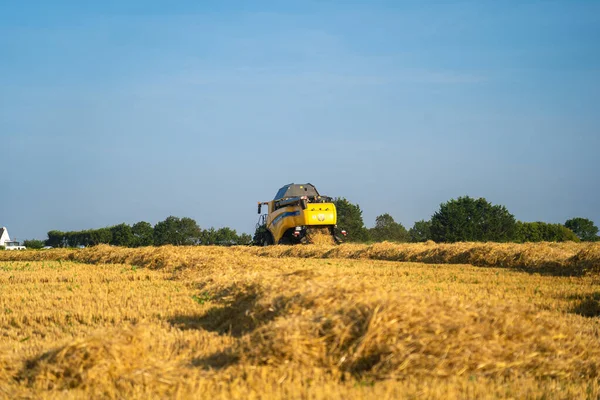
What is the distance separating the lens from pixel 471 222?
52.8 metres

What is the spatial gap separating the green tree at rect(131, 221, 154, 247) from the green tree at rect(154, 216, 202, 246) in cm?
62

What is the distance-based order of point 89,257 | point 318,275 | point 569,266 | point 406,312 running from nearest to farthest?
point 406,312 < point 318,275 < point 569,266 < point 89,257

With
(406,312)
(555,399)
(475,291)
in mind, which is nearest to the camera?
(555,399)

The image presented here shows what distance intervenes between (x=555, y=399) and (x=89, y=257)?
21141 millimetres

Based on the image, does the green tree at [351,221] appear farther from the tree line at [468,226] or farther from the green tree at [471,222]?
the green tree at [471,222]

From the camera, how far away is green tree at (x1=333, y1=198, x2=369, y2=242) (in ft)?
201

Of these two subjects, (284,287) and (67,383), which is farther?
(284,287)

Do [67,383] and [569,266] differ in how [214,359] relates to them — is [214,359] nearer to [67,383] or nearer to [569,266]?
[67,383]

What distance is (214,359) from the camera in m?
6.48

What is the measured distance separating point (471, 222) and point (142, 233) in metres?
31.8

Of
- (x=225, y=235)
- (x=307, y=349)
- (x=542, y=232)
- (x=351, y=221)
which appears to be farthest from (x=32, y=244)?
(x=307, y=349)

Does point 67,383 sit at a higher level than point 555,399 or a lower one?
higher

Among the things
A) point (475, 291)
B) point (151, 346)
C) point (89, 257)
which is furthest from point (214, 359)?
point (89, 257)

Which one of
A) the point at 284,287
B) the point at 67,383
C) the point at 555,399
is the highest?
the point at 284,287
